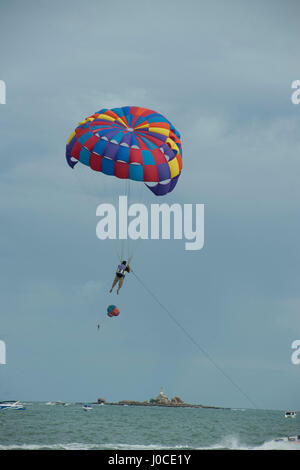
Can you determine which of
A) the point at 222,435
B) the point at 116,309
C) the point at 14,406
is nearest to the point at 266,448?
the point at 222,435

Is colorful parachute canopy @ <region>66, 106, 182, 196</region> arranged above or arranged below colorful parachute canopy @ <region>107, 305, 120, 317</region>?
above

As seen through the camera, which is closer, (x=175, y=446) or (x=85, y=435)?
(x=175, y=446)

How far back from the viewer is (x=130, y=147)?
23562 millimetres

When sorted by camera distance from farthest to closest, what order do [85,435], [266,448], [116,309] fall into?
[85,435]
[266,448]
[116,309]

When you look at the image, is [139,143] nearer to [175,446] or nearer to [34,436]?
[175,446]

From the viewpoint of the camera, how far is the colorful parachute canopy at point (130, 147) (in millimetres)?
23516

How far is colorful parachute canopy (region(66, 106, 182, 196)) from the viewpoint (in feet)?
77.2

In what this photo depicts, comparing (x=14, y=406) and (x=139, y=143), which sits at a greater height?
(x=139, y=143)

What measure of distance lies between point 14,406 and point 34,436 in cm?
3279

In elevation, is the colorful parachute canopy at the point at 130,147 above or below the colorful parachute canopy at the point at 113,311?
Result: above

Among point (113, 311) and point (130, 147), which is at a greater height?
point (130, 147)
